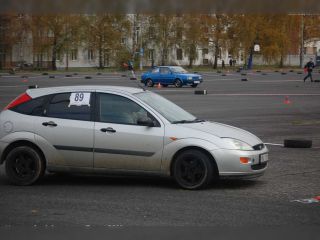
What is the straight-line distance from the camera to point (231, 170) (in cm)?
866

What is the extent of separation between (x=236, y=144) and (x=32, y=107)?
9.54 feet

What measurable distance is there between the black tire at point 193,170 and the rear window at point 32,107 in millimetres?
2078

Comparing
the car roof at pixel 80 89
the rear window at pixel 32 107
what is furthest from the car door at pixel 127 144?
the rear window at pixel 32 107

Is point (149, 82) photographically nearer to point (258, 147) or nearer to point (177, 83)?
point (177, 83)

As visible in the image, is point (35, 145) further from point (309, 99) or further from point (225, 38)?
point (225, 38)

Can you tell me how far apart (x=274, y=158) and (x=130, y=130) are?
13.3ft

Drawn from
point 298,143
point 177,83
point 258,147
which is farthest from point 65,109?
point 177,83

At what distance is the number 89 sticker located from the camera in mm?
9281

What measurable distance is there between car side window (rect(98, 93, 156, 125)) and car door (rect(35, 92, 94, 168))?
0.53 ft

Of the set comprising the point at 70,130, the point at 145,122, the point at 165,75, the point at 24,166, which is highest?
the point at 145,122

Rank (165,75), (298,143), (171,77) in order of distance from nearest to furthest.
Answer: (298,143) → (171,77) → (165,75)

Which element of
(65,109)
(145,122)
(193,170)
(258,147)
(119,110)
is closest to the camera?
(193,170)

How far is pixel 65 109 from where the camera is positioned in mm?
9281

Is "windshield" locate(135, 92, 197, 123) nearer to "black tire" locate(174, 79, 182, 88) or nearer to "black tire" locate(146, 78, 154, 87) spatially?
"black tire" locate(174, 79, 182, 88)
